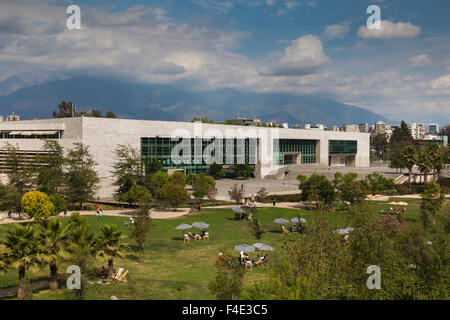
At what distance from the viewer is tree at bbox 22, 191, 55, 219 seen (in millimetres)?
35188

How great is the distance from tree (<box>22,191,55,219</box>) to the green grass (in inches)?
106

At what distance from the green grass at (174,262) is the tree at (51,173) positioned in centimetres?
849

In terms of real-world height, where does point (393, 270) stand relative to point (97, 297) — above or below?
above

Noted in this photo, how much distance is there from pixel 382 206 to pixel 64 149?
162ft

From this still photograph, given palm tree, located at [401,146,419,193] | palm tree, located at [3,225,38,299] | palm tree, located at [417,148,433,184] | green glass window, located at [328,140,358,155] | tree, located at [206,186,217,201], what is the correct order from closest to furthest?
1. palm tree, located at [3,225,38,299]
2. tree, located at [206,186,217,201]
3. palm tree, located at [417,148,433,184]
4. palm tree, located at [401,146,419,193]
5. green glass window, located at [328,140,358,155]

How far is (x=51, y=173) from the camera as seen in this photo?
46531 millimetres

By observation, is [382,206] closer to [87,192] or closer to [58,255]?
[87,192]

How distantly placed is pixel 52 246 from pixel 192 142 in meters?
61.3

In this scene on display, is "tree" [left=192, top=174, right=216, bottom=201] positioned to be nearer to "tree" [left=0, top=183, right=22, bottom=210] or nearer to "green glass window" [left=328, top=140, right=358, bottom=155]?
"tree" [left=0, top=183, right=22, bottom=210]

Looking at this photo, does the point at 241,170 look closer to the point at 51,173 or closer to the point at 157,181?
the point at 157,181

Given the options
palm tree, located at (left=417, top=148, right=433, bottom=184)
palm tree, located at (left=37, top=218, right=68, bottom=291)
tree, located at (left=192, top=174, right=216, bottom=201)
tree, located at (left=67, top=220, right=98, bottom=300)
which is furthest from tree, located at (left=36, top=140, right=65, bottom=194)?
palm tree, located at (left=417, top=148, right=433, bottom=184)
